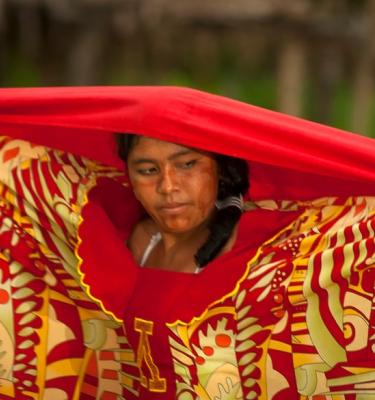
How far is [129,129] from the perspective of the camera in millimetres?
1815

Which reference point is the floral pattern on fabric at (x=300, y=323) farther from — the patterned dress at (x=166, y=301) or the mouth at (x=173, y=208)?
the mouth at (x=173, y=208)

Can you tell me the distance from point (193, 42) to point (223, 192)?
619cm

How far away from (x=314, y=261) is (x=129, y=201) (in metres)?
0.51

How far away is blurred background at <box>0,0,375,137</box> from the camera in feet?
23.2

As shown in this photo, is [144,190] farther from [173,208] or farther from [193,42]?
[193,42]

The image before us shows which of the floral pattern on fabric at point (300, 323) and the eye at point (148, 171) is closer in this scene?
the floral pattern on fabric at point (300, 323)

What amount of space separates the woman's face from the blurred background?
204 inches

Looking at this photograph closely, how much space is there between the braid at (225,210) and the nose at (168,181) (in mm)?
110

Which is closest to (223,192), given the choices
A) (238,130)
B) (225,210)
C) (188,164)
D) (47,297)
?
(225,210)

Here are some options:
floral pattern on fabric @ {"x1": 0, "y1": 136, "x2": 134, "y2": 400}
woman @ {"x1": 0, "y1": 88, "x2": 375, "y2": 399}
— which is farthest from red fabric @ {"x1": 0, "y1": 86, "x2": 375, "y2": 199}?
floral pattern on fabric @ {"x1": 0, "y1": 136, "x2": 134, "y2": 400}

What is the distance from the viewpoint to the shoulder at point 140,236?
6.94 feet

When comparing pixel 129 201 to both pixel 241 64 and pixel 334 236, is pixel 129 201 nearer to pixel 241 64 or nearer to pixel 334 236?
pixel 334 236

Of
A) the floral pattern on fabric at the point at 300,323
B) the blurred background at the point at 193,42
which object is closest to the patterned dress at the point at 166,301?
the floral pattern on fabric at the point at 300,323

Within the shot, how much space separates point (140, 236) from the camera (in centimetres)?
214
